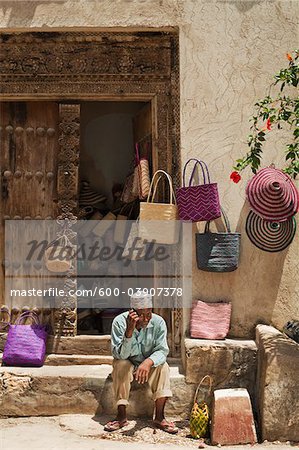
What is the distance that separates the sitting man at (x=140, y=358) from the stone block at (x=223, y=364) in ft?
0.88

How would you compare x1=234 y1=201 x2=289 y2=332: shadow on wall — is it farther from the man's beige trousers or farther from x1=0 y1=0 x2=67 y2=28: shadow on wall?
x1=0 y1=0 x2=67 y2=28: shadow on wall

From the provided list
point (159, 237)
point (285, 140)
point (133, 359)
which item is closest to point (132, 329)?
point (133, 359)

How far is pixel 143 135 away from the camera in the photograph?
21.6 feet

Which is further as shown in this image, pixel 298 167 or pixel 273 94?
pixel 273 94

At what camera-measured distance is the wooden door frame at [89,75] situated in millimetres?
5902

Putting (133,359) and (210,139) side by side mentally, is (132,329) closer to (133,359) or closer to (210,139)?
(133,359)

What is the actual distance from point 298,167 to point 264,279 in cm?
120

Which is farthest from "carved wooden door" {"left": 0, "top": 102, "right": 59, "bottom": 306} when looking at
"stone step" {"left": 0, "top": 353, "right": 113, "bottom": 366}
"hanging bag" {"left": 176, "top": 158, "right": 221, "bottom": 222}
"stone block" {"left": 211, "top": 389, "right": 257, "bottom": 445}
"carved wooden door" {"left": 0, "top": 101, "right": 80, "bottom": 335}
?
"stone block" {"left": 211, "top": 389, "right": 257, "bottom": 445}

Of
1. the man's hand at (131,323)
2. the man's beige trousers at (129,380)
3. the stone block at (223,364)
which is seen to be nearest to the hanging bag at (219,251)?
the stone block at (223,364)

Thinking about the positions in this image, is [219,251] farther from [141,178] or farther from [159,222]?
[141,178]

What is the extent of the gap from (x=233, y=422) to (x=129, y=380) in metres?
0.81

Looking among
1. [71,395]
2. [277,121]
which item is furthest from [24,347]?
[277,121]

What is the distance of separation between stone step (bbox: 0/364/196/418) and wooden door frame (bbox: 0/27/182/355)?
70cm

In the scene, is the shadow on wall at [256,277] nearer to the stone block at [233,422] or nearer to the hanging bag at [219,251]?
the hanging bag at [219,251]
